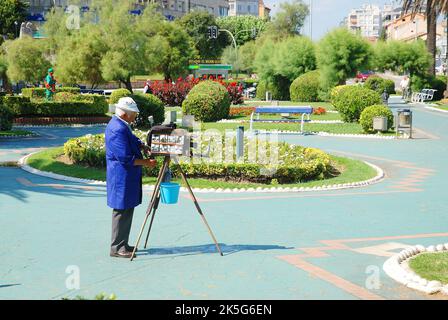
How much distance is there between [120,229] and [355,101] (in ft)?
63.4

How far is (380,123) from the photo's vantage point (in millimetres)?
22344

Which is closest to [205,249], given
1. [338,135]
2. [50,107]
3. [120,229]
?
[120,229]

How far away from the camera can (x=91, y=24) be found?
31875mm

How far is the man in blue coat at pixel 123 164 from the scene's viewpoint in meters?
7.44

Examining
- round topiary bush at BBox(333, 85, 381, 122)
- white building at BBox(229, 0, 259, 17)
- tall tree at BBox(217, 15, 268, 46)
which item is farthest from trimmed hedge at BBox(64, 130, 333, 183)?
white building at BBox(229, 0, 259, 17)

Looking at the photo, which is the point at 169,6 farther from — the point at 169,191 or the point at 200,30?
the point at 169,191

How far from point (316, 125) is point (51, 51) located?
36540mm

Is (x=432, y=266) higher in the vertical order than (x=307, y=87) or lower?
lower

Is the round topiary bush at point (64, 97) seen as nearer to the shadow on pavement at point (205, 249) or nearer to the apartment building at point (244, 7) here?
the shadow on pavement at point (205, 249)

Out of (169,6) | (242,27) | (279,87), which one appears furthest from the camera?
(169,6)

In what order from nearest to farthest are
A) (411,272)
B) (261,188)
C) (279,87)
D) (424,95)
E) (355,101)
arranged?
(411,272)
(261,188)
(355,101)
(424,95)
(279,87)

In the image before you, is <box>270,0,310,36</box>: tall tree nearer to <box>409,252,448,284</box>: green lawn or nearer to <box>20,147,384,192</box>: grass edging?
<box>20,147,384,192</box>: grass edging

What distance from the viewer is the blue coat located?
24.4 ft

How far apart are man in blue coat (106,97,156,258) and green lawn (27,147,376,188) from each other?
16.8 feet
